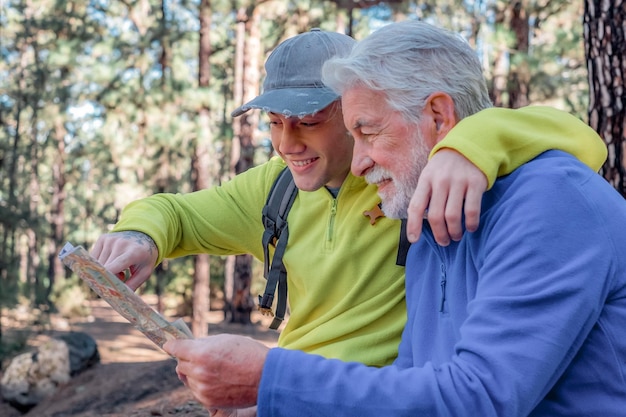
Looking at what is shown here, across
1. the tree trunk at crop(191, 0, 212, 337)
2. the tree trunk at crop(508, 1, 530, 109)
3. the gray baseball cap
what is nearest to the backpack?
the gray baseball cap

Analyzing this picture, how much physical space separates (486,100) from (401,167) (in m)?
0.31

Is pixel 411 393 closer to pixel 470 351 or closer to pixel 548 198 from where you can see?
pixel 470 351

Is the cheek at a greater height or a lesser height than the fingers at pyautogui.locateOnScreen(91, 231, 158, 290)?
greater

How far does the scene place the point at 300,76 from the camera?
264cm

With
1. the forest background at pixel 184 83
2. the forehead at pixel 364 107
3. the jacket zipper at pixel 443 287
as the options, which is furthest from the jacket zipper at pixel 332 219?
the forest background at pixel 184 83

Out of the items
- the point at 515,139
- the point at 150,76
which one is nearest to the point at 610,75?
the point at 515,139

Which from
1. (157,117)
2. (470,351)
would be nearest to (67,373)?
(157,117)

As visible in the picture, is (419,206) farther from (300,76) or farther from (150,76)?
(150,76)

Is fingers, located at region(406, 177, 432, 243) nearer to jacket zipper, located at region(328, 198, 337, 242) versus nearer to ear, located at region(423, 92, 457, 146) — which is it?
ear, located at region(423, 92, 457, 146)

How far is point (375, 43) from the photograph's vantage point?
6.15ft

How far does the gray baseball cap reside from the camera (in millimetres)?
2479

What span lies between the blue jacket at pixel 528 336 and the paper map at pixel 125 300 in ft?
1.13

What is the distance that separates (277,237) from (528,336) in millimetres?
1476

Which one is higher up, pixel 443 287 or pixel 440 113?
pixel 440 113
